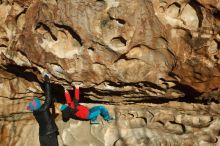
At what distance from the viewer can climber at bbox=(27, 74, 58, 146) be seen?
209 inches

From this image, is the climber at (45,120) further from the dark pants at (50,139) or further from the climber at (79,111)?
the climber at (79,111)

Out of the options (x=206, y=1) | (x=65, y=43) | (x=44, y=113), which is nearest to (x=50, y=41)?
(x=65, y=43)

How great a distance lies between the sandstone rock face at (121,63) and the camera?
4527mm

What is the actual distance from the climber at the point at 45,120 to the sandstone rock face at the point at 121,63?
0.21 metres

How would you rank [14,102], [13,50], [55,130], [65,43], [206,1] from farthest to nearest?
1. [14,102]
2. [55,130]
3. [13,50]
4. [65,43]
5. [206,1]

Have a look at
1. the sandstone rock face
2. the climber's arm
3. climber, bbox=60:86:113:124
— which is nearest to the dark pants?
the sandstone rock face

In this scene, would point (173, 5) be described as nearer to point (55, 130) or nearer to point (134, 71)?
point (134, 71)

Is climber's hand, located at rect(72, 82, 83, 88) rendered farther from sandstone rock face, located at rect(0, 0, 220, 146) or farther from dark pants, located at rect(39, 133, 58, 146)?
dark pants, located at rect(39, 133, 58, 146)

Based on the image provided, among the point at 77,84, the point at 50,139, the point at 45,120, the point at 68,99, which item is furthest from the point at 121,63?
the point at 50,139

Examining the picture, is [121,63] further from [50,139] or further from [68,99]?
[50,139]

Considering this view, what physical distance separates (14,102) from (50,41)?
152 centimetres

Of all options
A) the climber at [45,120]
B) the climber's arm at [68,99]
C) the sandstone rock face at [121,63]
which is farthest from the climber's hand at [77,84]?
the climber at [45,120]

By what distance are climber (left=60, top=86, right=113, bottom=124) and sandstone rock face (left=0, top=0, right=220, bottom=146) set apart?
12cm

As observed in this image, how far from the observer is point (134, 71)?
193 inches
